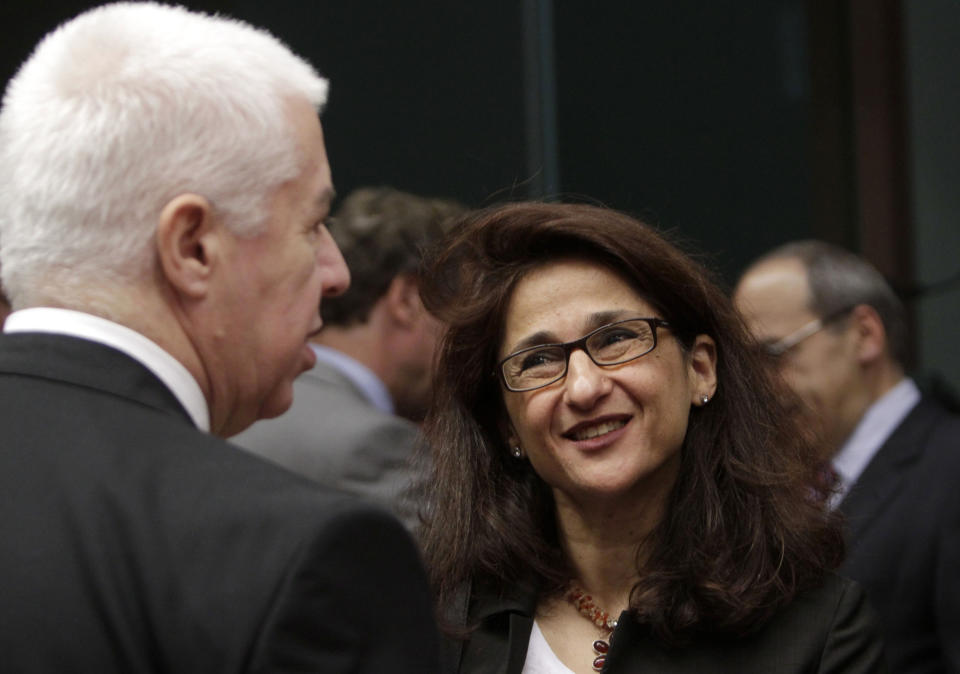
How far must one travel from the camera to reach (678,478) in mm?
2576

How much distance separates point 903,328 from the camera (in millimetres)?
4238

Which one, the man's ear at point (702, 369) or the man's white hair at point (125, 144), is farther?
the man's ear at point (702, 369)

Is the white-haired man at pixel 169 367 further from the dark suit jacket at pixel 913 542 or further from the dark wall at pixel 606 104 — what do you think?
the dark wall at pixel 606 104

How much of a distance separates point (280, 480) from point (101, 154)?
1.40 ft

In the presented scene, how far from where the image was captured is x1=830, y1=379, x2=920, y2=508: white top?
3936 mm

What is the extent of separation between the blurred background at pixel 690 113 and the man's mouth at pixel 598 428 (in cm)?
292

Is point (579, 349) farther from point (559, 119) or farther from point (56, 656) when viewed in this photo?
point (559, 119)

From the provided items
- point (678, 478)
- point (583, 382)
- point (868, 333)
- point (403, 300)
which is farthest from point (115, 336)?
point (868, 333)

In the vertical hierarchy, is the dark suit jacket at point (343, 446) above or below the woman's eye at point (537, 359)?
below

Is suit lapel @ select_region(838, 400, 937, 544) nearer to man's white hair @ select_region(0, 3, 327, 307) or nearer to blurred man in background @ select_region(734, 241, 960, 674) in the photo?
blurred man in background @ select_region(734, 241, 960, 674)

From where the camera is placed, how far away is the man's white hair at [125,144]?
4.87 feet

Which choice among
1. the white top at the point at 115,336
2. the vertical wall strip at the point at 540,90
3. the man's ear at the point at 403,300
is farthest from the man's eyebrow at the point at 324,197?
the vertical wall strip at the point at 540,90

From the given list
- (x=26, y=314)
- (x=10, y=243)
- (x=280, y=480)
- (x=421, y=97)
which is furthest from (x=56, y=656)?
(x=421, y=97)

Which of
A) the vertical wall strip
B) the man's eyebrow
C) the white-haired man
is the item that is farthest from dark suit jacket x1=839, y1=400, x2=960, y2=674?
the vertical wall strip
